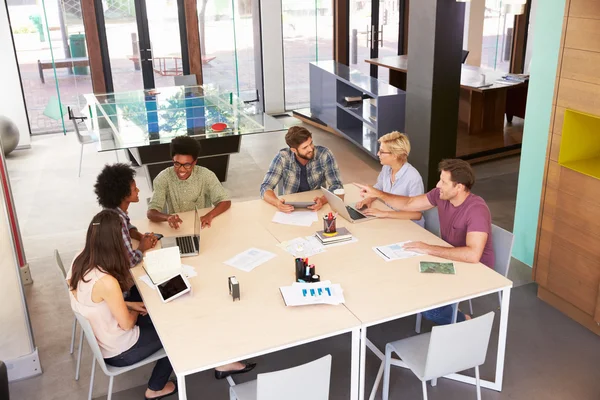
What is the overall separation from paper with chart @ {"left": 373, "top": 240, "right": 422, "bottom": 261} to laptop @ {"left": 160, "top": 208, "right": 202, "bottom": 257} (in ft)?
3.90

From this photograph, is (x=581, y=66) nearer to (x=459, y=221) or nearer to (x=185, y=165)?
(x=459, y=221)

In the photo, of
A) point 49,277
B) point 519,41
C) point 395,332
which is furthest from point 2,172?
point 519,41

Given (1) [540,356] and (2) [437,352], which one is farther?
(1) [540,356]

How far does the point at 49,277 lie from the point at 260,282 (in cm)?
282

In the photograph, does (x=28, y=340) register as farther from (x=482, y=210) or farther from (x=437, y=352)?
(x=482, y=210)

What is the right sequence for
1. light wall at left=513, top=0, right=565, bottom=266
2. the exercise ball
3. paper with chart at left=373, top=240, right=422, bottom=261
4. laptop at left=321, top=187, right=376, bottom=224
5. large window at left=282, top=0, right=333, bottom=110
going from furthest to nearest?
Answer: large window at left=282, top=0, right=333, bottom=110 < the exercise ball < light wall at left=513, top=0, right=565, bottom=266 < laptop at left=321, top=187, right=376, bottom=224 < paper with chart at left=373, top=240, right=422, bottom=261

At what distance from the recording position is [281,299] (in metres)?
3.60

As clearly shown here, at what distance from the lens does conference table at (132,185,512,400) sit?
3238 mm

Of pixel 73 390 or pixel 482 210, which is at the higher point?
pixel 482 210

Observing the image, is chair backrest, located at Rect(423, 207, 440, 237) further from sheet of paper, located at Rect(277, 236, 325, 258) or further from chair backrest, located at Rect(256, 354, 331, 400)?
chair backrest, located at Rect(256, 354, 331, 400)

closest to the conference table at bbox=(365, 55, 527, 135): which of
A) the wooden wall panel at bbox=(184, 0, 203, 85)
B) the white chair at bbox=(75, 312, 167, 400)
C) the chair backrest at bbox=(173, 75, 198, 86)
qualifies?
the chair backrest at bbox=(173, 75, 198, 86)

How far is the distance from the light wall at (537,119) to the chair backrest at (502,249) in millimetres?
1228

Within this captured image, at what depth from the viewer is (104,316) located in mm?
3561

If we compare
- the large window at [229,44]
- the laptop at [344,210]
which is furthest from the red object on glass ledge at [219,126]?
the large window at [229,44]
